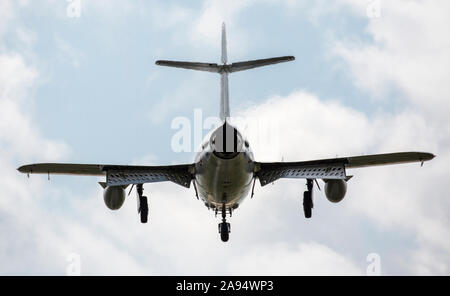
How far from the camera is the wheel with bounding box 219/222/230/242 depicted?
81.8ft

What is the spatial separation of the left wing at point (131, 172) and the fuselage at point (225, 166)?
4.26 ft

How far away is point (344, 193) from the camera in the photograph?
2789cm

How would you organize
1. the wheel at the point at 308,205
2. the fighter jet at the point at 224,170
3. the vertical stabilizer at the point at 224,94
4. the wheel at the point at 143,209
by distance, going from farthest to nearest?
the wheel at the point at 308,205, the wheel at the point at 143,209, the vertical stabilizer at the point at 224,94, the fighter jet at the point at 224,170

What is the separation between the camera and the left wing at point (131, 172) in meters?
24.2

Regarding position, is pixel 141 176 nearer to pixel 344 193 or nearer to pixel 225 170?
pixel 225 170

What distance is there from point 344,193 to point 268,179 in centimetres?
467

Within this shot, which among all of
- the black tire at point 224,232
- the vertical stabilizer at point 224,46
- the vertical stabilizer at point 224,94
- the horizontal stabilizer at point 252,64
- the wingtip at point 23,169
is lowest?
the black tire at point 224,232

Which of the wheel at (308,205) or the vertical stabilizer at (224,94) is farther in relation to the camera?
the wheel at (308,205)

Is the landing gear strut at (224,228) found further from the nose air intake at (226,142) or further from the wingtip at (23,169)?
the wingtip at (23,169)

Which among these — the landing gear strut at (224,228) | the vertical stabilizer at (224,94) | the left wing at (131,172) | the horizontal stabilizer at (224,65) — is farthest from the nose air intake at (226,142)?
the horizontal stabilizer at (224,65)

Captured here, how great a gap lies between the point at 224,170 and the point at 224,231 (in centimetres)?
460

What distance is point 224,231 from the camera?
25.0 meters

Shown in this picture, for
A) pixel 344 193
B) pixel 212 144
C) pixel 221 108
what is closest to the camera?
pixel 212 144
